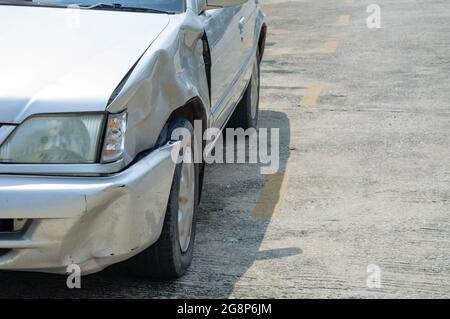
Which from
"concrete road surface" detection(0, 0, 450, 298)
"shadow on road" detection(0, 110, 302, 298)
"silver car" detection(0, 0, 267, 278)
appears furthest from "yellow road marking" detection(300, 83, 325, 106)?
"silver car" detection(0, 0, 267, 278)

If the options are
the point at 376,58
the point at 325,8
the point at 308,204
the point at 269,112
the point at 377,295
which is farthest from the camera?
the point at 325,8

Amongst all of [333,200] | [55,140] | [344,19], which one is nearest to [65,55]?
[55,140]

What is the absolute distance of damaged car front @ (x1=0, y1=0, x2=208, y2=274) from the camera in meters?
3.98

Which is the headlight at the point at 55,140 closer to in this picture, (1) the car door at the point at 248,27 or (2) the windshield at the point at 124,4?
(2) the windshield at the point at 124,4

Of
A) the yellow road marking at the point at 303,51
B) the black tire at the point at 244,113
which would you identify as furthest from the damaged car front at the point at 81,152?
the yellow road marking at the point at 303,51

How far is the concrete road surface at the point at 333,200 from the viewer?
488 centimetres

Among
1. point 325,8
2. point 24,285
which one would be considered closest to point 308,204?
point 24,285

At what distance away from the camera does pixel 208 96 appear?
5.39 m

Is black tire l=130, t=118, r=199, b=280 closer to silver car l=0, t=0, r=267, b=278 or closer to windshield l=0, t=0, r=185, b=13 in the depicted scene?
silver car l=0, t=0, r=267, b=278

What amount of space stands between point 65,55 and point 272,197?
237 cm

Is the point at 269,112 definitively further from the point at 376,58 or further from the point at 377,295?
the point at 377,295

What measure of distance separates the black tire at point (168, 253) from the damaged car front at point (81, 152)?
0.13m

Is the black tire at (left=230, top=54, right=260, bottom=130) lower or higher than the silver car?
lower
